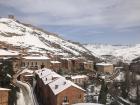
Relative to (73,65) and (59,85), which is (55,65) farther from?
(59,85)

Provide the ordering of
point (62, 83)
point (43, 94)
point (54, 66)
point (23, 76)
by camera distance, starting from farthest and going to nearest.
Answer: point (54, 66)
point (23, 76)
point (43, 94)
point (62, 83)

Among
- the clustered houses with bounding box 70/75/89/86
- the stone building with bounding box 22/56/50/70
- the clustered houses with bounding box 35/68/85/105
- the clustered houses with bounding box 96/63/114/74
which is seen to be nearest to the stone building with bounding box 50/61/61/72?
the stone building with bounding box 22/56/50/70

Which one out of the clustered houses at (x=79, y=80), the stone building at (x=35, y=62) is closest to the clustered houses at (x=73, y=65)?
the stone building at (x=35, y=62)

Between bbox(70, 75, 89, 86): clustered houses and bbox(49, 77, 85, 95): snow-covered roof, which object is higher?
bbox(49, 77, 85, 95): snow-covered roof

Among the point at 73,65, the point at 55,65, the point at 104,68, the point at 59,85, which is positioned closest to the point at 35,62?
the point at 55,65

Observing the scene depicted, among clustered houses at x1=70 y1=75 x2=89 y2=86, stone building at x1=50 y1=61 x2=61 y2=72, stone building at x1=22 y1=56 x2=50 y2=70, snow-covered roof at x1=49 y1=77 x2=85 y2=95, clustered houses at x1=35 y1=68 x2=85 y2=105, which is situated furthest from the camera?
stone building at x1=50 y1=61 x2=61 y2=72

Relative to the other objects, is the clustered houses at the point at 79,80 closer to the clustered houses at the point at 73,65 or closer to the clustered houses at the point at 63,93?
the clustered houses at the point at 73,65

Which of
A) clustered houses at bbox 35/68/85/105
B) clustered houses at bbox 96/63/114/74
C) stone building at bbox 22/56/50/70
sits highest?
stone building at bbox 22/56/50/70

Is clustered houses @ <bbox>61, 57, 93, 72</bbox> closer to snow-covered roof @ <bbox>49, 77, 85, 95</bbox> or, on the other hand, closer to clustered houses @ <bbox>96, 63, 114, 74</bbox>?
clustered houses @ <bbox>96, 63, 114, 74</bbox>

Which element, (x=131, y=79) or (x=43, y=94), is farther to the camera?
(x=131, y=79)

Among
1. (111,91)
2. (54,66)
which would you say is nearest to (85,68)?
(54,66)

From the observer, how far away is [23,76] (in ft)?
287

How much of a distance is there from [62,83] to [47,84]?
6.21m

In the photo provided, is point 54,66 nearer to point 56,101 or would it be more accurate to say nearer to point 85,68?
point 85,68
